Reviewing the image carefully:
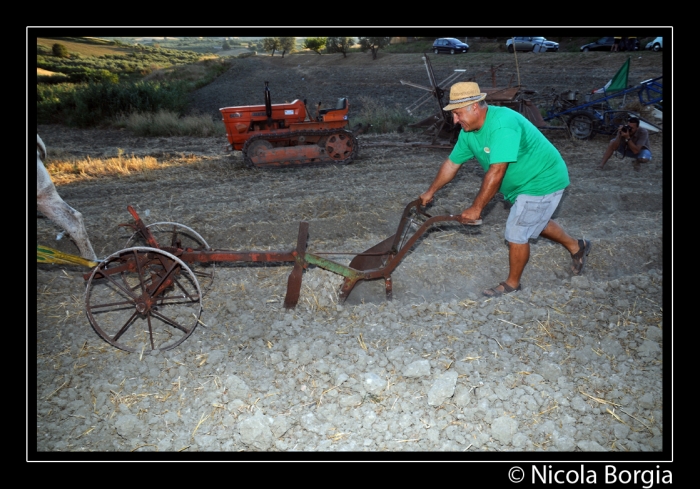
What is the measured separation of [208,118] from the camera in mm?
14781

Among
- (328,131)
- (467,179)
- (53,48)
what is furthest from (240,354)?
(53,48)

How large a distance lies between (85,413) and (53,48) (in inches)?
1101

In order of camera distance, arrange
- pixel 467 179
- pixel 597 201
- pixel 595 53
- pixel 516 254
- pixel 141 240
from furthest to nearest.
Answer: pixel 595 53 < pixel 467 179 < pixel 597 201 < pixel 141 240 < pixel 516 254

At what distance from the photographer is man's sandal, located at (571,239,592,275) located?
16.5 feet

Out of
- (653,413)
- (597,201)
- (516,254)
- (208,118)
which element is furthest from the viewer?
(208,118)

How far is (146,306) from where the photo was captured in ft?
12.9

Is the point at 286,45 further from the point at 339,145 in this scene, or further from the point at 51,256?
the point at 51,256

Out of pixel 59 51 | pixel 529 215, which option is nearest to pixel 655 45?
pixel 529 215

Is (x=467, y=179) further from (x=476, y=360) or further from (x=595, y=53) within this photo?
(x=595, y=53)

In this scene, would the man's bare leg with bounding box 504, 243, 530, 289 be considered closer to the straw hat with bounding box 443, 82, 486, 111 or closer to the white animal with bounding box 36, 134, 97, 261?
the straw hat with bounding box 443, 82, 486, 111

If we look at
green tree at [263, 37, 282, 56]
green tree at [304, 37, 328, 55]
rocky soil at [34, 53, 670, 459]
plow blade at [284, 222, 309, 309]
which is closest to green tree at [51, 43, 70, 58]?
green tree at [263, 37, 282, 56]

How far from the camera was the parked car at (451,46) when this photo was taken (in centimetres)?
2622

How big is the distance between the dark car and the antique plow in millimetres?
21882

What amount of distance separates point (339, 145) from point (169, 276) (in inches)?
244
